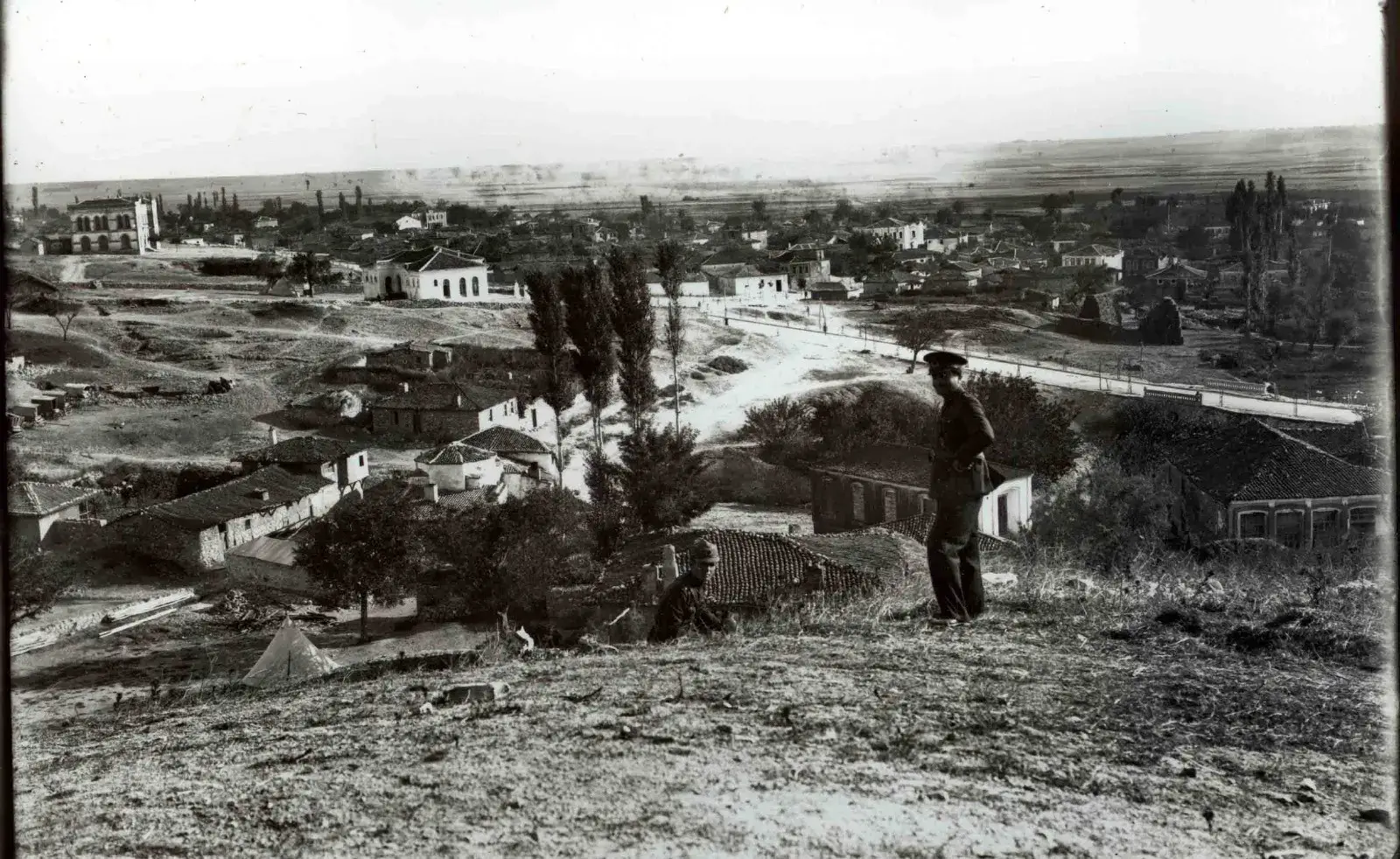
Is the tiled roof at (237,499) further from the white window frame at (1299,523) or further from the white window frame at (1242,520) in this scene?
the white window frame at (1299,523)

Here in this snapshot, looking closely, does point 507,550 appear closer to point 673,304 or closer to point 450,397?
point 450,397

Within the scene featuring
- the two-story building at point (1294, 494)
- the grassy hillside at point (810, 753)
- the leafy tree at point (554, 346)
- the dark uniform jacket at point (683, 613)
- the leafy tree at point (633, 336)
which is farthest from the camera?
the leafy tree at point (554, 346)

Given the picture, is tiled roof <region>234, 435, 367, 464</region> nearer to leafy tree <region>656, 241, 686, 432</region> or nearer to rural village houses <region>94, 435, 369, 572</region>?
rural village houses <region>94, 435, 369, 572</region>

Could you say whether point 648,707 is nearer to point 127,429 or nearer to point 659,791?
point 659,791

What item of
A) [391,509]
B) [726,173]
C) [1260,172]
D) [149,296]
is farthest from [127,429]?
[1260,172]

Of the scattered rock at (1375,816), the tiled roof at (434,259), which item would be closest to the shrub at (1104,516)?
the scattered rock at (1375,816)

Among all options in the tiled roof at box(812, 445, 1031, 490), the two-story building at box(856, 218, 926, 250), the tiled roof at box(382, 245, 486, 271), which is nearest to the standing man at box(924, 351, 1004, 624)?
the tiled roof at box(812, 445, 1031, 490)
